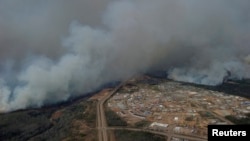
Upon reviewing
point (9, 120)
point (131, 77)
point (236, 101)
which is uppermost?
point (131, 77)

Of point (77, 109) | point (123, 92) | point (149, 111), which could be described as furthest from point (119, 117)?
point (123, 92)

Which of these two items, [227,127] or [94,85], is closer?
[227,127]

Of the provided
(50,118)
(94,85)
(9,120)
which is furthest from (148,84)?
(9,120)

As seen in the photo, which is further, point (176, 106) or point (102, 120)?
point (176, 106)

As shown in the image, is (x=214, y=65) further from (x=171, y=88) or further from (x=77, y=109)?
(x=77, y=109)

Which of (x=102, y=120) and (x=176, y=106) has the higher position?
(x=176, y=106)

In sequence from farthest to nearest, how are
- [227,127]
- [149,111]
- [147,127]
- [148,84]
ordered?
1. [148,84]
2. [149,111]
3. [147,127]
4. [227,127]

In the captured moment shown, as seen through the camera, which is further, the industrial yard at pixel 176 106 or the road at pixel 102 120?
the industrial yard at pixel 176 106

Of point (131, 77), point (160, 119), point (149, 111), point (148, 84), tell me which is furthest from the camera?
point (131, 77)

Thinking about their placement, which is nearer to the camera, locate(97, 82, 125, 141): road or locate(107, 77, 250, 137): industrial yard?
locate(97, 82, 125, 141): road

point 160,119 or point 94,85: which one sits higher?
point 94,85
